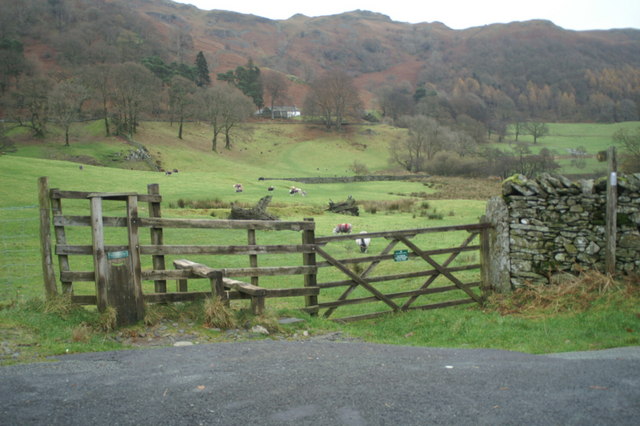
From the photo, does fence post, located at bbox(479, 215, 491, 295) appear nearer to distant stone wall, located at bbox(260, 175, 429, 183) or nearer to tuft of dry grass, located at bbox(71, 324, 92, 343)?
tuft of dry grass, located at bbox(71, 324, 92, 343)

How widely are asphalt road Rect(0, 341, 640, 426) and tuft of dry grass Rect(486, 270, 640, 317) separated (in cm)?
297

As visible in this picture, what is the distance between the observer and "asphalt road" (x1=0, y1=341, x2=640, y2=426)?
16.2ft

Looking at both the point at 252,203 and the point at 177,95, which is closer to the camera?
the point at 252,203

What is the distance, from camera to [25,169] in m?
42.1

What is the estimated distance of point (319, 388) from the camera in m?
5.73

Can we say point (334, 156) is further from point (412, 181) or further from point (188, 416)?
point (188, 416)

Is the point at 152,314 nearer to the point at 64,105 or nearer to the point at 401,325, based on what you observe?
the point at 401,325

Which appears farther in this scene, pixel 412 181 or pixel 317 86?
pixel 317 86

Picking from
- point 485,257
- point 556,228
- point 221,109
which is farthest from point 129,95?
point 556,228

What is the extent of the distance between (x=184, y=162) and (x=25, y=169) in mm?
36942

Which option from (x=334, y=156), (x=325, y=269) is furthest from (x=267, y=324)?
(x=334, y=156)

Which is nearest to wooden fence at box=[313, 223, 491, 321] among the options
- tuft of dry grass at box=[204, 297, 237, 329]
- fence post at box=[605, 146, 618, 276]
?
tuft of dry grass at box=[204, 297, 237, 329]

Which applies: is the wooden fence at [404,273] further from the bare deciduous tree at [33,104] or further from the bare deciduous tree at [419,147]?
the bare deciduous tree at [419,147]

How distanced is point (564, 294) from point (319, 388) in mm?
6941
